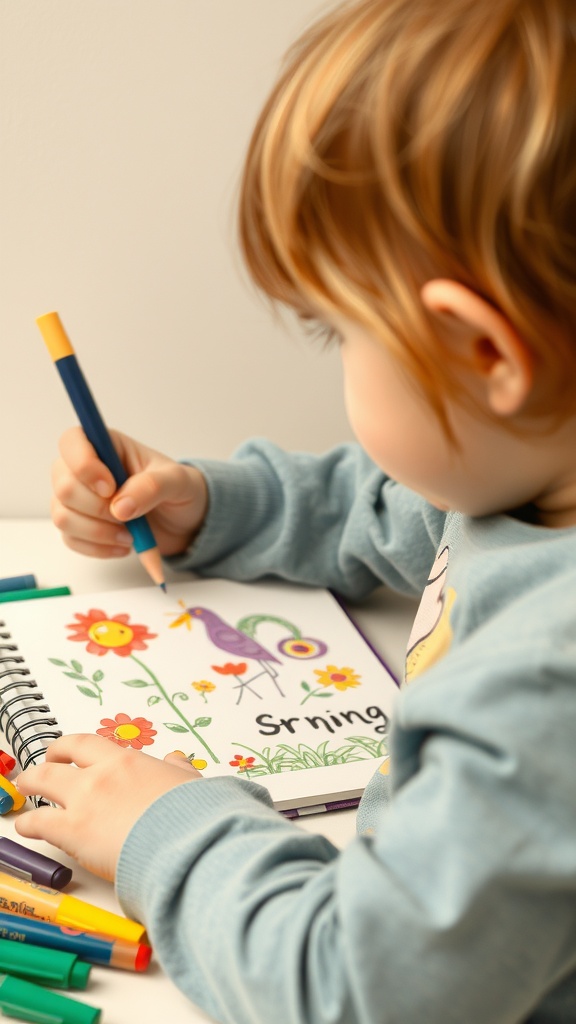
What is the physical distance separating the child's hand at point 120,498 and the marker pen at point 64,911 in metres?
0.32

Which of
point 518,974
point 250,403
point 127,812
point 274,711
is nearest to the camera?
point 518,974

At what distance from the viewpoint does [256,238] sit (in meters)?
0.44

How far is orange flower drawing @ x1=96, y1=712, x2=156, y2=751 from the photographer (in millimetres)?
562

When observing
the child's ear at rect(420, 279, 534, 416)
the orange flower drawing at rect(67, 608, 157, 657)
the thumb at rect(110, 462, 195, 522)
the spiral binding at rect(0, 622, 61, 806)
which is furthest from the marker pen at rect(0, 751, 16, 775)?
the child's ear at rect(420, 279, 534, 416)

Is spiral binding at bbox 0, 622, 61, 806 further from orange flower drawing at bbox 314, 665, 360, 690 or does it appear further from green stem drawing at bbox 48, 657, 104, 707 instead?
orange flower drawing at bbox 314, 665, 360, 690

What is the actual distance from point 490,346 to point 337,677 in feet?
1.05

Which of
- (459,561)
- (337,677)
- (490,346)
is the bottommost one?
(337,677)

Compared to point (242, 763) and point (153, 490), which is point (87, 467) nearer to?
point (153, 490)

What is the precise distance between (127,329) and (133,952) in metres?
0.52

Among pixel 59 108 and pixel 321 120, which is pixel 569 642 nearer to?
pixel 321 120

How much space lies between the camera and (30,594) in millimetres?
714

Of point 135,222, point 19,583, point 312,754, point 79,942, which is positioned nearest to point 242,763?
point 312,754

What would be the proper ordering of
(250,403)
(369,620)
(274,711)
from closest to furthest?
(274,711)
(369,620)
(250,403)

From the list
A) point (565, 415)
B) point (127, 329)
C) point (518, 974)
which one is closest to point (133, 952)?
point (518, 974)
